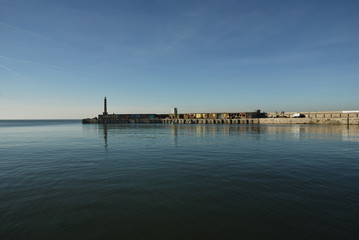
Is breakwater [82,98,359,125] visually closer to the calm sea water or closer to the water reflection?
the water reflection

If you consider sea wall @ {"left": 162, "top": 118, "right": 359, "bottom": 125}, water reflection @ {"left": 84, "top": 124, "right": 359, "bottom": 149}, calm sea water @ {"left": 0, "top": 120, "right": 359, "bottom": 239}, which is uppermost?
sea wall @ {"left": 162, "top": 118, "right": 359, "bottom": 125}

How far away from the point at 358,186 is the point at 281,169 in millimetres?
3476

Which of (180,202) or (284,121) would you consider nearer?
(180,202)

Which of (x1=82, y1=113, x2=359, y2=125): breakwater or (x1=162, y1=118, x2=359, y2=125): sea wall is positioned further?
(x1=82, y1=113, x2=359, y2=125): breakwater

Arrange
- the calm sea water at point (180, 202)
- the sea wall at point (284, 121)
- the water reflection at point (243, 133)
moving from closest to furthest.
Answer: the calm sea water at point (180, 202)
the water reflection at point (243, 133)
the sea wall at point (284, 121)

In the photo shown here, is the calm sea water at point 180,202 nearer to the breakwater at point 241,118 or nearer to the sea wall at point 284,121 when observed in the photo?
the sea wall at point 284,121

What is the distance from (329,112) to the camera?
285ft

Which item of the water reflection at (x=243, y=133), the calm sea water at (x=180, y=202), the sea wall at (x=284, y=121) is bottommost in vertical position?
the water reflection at (x=243, y=133)

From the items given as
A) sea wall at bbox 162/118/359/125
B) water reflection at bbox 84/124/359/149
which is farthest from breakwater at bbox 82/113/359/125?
water reflection at bbox 84/124/359/149

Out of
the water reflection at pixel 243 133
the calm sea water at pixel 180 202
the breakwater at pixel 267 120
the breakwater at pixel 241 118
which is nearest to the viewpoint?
the calm sea water at pixel 180 202

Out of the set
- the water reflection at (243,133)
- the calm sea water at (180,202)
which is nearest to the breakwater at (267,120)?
the water reflection at (243,133)

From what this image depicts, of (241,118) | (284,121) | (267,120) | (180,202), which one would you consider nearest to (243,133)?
(180,202)

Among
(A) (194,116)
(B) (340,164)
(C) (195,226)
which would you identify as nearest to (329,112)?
(A) (194,116)

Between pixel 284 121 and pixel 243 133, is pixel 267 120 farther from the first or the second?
pixel 243 133
